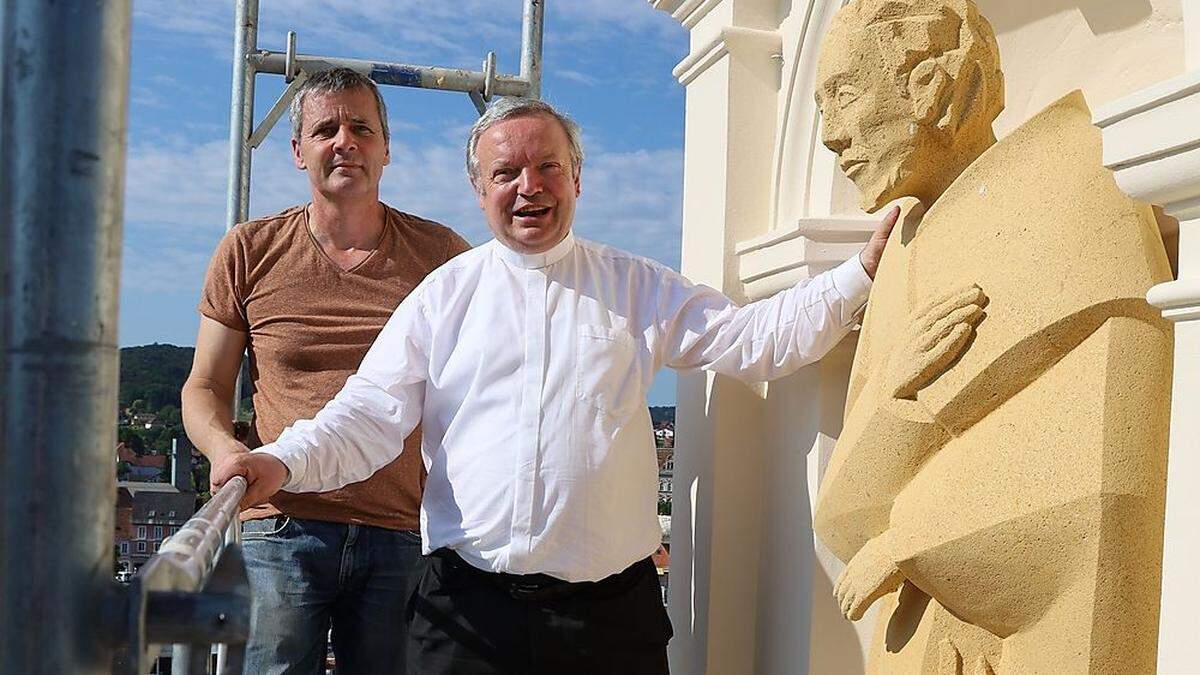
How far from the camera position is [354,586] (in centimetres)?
322

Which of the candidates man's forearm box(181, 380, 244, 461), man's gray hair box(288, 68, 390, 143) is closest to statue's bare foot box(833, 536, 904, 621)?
man's forearm box(181, 380, 244, 461)

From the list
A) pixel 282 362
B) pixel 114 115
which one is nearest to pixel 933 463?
pixel 114 115

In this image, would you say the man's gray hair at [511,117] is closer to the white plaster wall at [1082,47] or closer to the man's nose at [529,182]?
the man's nose at [529,182]

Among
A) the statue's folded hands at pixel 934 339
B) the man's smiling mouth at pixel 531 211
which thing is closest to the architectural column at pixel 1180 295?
the statue's folded hands at pixel 934 339

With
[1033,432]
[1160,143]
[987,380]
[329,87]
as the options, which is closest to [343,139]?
[329,87]

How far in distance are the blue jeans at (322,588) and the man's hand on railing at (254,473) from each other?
0.69 meters

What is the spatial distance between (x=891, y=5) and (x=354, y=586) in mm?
1928

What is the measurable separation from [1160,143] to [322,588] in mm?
2283

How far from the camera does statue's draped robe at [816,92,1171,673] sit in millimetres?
1797

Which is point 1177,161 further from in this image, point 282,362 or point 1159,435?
point 282,362

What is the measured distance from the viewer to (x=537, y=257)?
9.91ft

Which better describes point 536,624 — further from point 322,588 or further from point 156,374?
point 156,374

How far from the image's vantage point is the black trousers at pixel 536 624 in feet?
Answer: 9.12

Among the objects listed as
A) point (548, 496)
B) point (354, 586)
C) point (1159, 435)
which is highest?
point (1159, 435)
